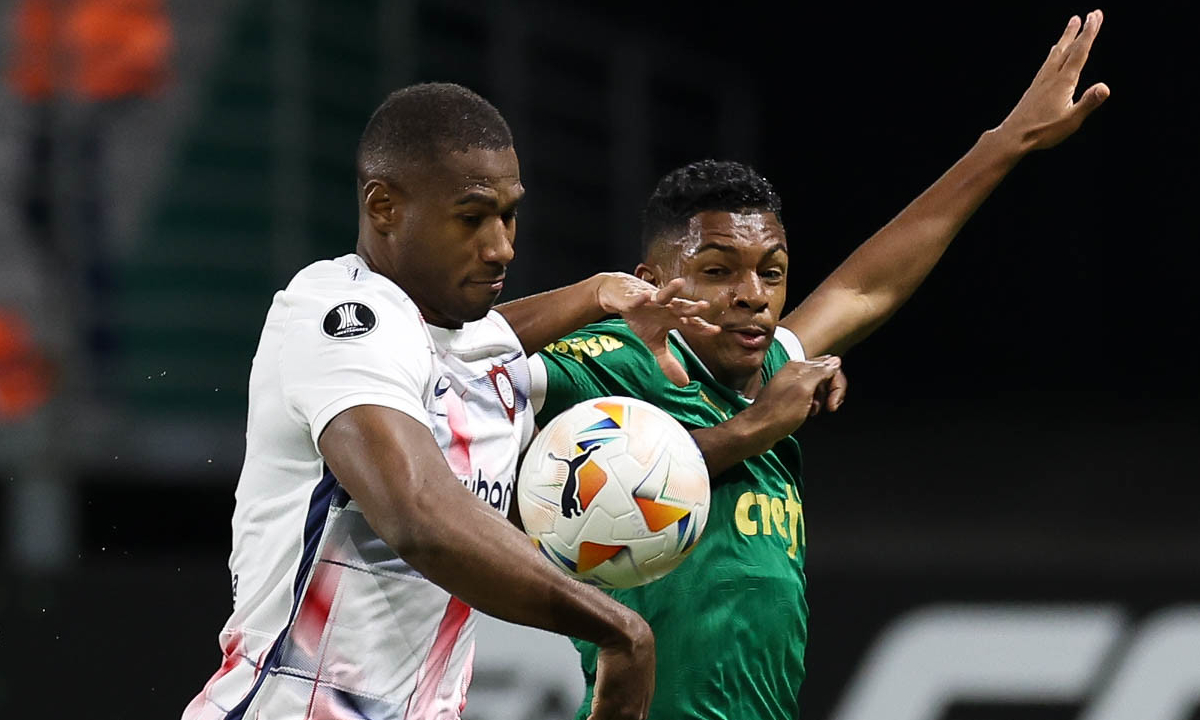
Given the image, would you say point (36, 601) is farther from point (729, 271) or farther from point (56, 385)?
point (729, 271)

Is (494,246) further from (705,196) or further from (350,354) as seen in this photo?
(705,196)

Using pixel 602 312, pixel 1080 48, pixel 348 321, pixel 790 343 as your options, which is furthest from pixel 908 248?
pixel 348 321

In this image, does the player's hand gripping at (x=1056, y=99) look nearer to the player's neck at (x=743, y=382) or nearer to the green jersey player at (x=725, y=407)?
the green jersey player at (x=725, y=407)

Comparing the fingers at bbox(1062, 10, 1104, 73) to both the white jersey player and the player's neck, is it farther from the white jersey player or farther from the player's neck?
the white jersey player

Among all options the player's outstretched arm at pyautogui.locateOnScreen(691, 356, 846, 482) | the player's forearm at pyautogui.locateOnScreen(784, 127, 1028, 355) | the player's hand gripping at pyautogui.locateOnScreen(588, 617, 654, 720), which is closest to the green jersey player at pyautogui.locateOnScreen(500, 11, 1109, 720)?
the player's outstretched arm at pyautogui.locateOnScreen(691, 356, 846, 482)

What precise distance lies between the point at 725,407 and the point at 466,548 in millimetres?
1353

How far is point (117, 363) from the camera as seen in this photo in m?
6.76

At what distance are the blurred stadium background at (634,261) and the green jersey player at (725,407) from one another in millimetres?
2082

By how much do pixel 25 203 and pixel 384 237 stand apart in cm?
440

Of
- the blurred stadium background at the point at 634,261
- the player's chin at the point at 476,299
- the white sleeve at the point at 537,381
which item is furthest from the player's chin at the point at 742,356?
the blurred stadium background at the point at 634,261

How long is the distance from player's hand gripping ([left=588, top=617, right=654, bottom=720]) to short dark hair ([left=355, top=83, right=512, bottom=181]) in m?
0.79

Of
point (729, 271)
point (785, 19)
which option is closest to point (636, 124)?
point (785, 19)

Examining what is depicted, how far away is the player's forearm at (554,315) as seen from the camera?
3104mm

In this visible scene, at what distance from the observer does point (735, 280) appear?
3344mm
